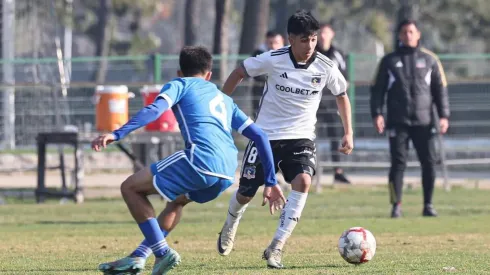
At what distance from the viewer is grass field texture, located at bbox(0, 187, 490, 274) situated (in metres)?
9.17

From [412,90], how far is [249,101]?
19.2 feet

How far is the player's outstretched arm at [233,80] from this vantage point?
9633 mm

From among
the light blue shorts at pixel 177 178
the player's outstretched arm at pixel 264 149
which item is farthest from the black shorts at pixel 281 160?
the light blue shorts at pixel 177 178

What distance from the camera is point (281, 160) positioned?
32.0 ft

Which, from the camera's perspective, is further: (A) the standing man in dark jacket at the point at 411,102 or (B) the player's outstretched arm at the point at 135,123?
(A) the standing man in dark jacket at the point at 411,102

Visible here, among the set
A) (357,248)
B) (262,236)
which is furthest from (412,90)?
(357,248)

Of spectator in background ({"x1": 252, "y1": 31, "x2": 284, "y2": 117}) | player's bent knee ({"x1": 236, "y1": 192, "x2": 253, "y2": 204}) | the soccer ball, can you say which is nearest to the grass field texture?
the soccer ball

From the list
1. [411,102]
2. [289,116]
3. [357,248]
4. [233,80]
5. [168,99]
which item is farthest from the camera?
[411,102]

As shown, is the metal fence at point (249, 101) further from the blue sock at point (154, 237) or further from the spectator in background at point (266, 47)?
the blue sock at point (154, 237)

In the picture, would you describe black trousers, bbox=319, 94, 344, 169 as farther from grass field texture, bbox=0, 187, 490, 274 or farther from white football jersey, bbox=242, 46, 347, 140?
white football jersey, bbox=242, 46, 347, 140

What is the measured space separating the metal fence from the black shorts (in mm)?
9170

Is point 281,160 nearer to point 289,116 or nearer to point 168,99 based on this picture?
point 289,116

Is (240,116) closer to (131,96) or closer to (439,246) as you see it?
(439,246)

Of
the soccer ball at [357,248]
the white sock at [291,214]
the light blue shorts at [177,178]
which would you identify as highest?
the light blue shorts at [177,178]
